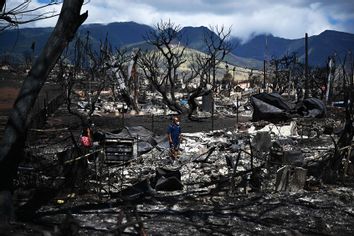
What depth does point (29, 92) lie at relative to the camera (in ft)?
14.0

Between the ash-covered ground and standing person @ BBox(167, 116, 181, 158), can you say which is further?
standing person @ BBox(167, 116, 181, 158)

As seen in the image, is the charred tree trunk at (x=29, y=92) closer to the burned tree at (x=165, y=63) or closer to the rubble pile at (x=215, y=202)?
the rubble pile at (x=215, y=202)

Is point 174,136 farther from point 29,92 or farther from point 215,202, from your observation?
point 29,92

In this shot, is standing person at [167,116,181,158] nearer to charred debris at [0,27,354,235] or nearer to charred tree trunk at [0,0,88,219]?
charred debris at [0,27,354,235]

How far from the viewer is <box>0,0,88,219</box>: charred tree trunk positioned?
13.6 ft

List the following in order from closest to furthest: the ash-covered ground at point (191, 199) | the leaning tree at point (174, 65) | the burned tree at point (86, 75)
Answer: the ash-covered ground at point (191, 199) < the burned tree at point (86, 75) < the leaning tree at point (174, 65)

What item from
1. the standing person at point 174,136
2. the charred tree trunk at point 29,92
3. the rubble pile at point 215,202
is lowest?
A: the rubble pile at point 215,202

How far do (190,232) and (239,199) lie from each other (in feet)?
5.62

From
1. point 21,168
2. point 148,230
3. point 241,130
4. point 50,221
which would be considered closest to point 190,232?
point 148,230

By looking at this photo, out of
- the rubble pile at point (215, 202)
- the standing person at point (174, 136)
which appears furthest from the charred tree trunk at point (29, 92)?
the standing person at point (174, 136)

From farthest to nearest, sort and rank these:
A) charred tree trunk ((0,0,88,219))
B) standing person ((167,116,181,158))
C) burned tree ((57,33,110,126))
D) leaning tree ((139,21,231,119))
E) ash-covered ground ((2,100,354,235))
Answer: leaning tree ((139,21,231,119)) → burned tree ((57,33,110,126)) → standing person ((167,116,181,158)) → ash-covered ground ((2,100,354,235)) → charred tree trunk ((0,0,88,219))

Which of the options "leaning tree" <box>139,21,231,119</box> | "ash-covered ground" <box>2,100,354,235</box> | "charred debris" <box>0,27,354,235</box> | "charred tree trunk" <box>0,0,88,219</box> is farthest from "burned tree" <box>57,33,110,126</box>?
"charred tree trunk" <box>0,0,88,219</box>

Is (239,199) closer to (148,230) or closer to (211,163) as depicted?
(148,230)

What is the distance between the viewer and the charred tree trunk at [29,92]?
4.16 metres
